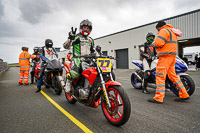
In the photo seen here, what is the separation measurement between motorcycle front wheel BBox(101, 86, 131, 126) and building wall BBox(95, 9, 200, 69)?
628 inches

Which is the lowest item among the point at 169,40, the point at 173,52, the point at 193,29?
the point at 173,52

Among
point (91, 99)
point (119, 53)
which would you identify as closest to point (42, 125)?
point (91, 99)

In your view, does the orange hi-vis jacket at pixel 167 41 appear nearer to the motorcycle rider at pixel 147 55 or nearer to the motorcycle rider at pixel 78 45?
the motorcycle rider at pixel 147 55

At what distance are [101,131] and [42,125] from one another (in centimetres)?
111

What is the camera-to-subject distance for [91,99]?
261 centimetres

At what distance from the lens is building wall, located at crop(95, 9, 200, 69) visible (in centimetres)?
1416

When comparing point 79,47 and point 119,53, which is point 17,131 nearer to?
point 79,47

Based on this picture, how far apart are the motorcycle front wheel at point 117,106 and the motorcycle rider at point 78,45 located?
104 cm

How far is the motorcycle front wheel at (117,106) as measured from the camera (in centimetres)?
206

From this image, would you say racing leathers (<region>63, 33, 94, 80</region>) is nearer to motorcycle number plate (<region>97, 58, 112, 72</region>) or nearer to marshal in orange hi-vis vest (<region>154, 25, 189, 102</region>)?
motorcycle number plate (<region>97, 58, 112, 72</region>)

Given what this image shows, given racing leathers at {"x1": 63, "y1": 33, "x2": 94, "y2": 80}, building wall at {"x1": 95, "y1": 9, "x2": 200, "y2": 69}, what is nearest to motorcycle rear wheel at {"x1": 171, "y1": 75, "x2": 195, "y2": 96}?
racing leathers at {"x1": 63, "y1": 33, "x2": 94, "y2": 80}

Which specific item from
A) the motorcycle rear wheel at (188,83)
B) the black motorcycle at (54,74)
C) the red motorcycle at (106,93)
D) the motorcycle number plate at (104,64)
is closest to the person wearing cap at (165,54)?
the motorcycle rear wheel at (188,83)

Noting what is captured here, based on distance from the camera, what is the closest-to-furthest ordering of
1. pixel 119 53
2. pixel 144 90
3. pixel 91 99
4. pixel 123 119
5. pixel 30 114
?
pixel 123 119
pixel 91 99
pixel 30 114
pixel 144 90
pixel 119 53

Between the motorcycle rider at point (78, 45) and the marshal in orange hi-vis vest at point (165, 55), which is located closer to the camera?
the motorcycle rider at point (78, 45)
